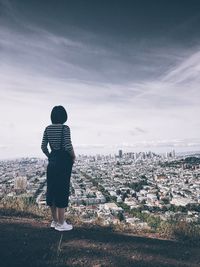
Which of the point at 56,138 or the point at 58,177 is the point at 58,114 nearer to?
the point at 56,138

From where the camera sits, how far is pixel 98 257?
155 inches

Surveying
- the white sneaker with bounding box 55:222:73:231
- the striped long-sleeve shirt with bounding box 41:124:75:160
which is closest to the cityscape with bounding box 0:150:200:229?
the white sneaker with bounding box 55:222:73:231

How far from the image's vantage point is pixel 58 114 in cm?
Result: 490

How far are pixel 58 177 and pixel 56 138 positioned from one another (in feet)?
1.79

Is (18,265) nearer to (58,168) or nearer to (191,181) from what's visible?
(58,168)

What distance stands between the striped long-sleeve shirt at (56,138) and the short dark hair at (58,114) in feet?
0.32

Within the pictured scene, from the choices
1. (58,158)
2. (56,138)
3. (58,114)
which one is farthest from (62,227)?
(58,114)

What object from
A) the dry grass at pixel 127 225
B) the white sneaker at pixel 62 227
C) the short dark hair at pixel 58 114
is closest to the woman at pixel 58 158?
the short dark hair at pixel 58 114

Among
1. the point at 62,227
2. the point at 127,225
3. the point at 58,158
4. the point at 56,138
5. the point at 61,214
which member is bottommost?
the point at 127,225

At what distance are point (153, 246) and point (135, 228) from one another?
4.90ft

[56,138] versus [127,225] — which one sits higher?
[56,138]

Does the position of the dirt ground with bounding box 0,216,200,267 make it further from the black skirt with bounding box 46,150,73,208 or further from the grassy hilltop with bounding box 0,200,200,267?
the black skirt with bounding box 46,150,73,208

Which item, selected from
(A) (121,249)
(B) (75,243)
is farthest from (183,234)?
(B) (75,243)

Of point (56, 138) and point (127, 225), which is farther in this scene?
point (127, 225)
